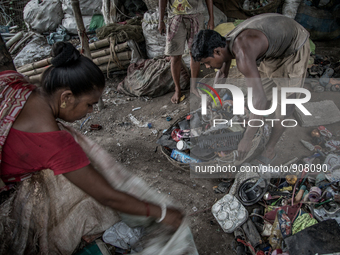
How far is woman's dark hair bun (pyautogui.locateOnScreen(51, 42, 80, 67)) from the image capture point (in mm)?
1254

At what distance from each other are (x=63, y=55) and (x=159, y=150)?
2.19m

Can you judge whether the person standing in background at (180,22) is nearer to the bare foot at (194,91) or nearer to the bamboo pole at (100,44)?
the bare foot at (194,91)

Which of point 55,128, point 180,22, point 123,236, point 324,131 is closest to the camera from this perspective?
point 55,128

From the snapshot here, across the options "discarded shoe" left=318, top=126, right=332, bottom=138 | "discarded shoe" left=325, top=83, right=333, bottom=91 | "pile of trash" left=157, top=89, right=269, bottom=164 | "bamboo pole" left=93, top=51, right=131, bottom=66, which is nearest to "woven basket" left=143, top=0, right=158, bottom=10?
"bamboo pole" left=93, top=51, right=131, bottom=66

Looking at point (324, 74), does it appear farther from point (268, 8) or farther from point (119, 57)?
point (119, 57)

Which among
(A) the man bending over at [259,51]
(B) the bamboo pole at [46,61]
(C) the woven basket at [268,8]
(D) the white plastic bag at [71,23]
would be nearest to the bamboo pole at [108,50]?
(B) the bamboo pole at [46,61]

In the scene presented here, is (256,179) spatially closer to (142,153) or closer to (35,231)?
(142,153)

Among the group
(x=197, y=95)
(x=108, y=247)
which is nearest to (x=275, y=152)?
(x=197, y=95)

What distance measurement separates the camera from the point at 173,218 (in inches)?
57.4

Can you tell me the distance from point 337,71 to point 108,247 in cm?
452

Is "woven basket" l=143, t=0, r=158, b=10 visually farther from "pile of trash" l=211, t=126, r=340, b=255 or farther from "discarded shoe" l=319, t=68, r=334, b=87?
"pile of trash" l=211, t=126, r=340, b=255

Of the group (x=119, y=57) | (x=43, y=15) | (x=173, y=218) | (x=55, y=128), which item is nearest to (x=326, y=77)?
(x=119, y=57)

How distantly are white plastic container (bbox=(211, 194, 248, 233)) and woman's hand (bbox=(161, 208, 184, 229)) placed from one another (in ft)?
3.08

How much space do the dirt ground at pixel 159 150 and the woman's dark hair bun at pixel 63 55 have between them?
70.7 inches
